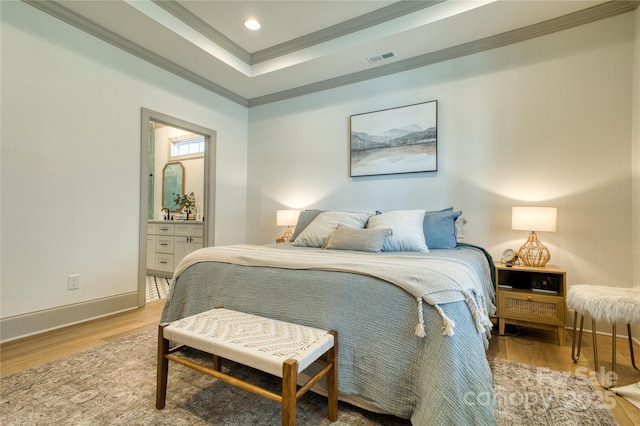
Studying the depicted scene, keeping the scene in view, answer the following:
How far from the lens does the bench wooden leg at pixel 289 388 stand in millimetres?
986

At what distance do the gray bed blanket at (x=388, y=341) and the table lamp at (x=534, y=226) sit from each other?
4.82 ft

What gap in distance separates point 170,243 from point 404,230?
3558mm

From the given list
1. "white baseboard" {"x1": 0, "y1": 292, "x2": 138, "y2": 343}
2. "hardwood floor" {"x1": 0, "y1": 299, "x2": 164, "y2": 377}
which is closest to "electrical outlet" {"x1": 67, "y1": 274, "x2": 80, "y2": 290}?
"white baseboard" {"x1": 0, "y1": 292, "x2": 138, "y2": 343}

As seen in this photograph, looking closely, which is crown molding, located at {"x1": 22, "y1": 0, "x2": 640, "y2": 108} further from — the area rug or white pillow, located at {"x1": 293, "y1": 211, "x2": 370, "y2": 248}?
the area rug

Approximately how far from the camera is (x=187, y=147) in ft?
16.4

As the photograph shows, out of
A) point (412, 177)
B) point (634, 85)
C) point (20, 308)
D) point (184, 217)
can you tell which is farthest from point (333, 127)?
point (20, 308)

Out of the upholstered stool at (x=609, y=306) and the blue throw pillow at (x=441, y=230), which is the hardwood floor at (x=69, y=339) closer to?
the blue throw pillow at (x=441, y=230)

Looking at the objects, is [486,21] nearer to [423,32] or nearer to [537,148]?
[423,32]

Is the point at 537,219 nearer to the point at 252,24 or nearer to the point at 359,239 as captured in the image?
the point at 359,239

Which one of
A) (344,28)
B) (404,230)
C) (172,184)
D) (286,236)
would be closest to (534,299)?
(404,230)

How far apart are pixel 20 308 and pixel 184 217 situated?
9.26 ft

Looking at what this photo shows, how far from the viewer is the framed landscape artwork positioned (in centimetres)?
303

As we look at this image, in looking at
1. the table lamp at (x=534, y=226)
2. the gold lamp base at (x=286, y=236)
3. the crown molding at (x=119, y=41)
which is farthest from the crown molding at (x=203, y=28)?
the table lamp at (x=534, y=226)

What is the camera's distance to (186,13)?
2736mm
